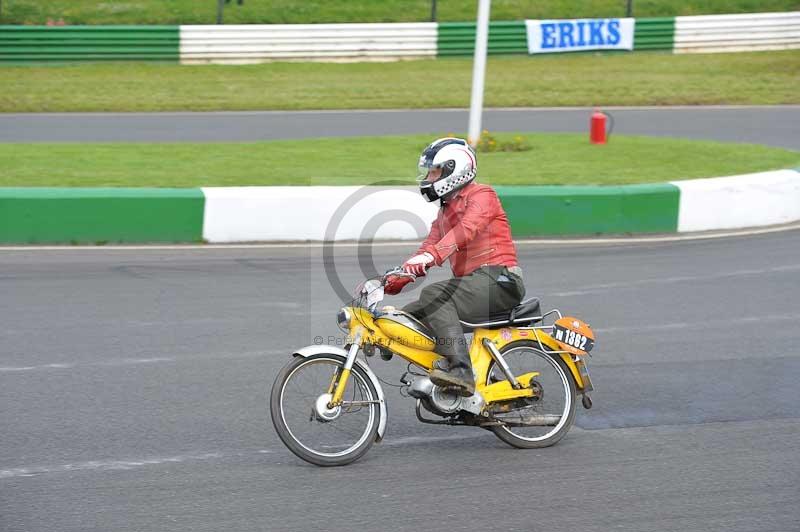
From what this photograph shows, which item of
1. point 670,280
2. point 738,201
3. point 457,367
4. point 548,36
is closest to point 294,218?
point 670,280

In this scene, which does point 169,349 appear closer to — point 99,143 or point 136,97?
point 99,143

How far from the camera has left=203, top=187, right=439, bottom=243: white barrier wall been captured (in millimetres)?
11969

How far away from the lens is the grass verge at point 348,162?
543 inches

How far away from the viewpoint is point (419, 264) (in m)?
6.06

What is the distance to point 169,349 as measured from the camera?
828 cm

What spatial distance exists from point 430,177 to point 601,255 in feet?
18.1

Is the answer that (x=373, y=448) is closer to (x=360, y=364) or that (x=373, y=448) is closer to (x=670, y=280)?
(x=360, y=364)

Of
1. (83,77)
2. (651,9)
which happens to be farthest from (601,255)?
(651,9)

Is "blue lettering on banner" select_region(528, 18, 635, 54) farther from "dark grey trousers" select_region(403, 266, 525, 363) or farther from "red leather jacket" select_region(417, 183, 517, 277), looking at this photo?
"dark grey trousers" select_region(403, 266, 525, 363)

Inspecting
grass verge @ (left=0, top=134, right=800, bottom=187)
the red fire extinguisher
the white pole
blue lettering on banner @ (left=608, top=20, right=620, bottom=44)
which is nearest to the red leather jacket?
grass verge @ (left=0, top=134, right=800, bottom=187)

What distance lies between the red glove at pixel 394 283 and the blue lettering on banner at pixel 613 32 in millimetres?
24822

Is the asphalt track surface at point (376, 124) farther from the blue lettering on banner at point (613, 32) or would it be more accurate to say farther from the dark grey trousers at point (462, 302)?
the dark grey trousers at point (462, 302)

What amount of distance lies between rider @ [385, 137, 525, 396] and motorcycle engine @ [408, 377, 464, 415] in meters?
0.06
